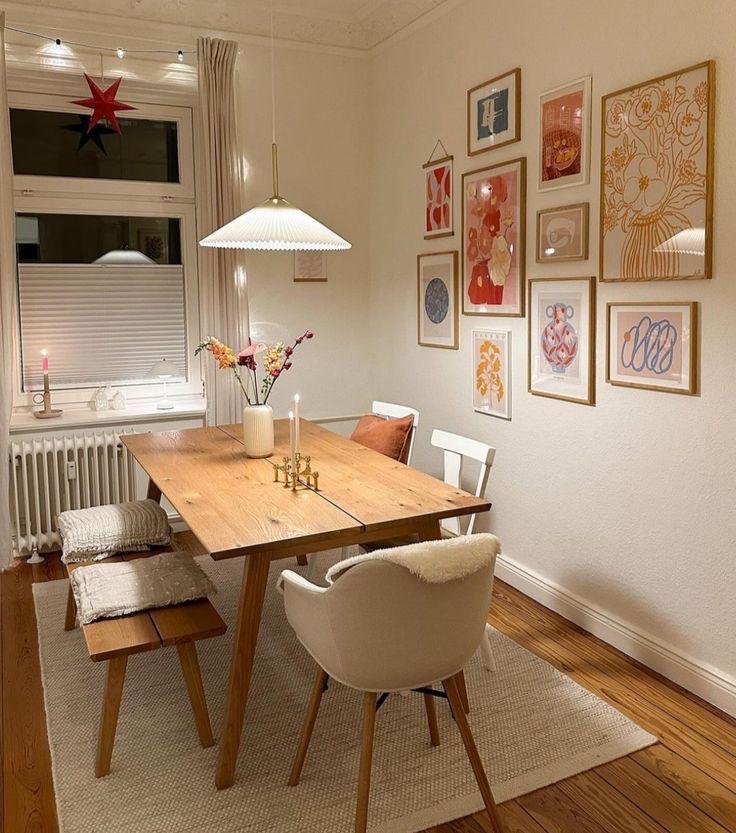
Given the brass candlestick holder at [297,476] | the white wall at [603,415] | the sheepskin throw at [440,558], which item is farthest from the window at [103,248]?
the sheepskin throw at [440,558]

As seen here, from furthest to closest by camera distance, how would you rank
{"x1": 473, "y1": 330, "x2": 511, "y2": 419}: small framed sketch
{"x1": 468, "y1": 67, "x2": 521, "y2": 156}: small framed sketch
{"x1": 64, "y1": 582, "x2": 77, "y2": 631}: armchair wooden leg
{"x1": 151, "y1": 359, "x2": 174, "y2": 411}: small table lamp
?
{"x1": 151, "y1": 359, "x2": 174, "y2": 411}: small table lamp, {"x1": 473, "y1": 330, "x2": 511, "y2": 419}: small framed sketch, {"x1": 468, "y1": 67, "x2": 521, "y2": 156}: small framed sketch, {"x1": 64, "y1": 582, "x2": 77, "y2": 631}: armchair wooden leg

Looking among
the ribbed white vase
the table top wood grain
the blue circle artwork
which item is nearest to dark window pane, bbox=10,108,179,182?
the blue circle artwork

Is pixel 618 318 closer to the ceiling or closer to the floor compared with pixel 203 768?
closer to the ceiling

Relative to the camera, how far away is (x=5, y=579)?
12.6 feet

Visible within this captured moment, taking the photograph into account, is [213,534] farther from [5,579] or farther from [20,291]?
[20,291]

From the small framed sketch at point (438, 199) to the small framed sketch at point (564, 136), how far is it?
0.73 meters

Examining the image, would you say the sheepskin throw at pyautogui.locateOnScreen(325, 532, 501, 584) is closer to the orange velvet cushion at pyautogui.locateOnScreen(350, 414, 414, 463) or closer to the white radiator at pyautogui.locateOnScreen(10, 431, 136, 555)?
the orange velvet cushion at pyautogui.locateOnScreen(350, 414, 414, 463)

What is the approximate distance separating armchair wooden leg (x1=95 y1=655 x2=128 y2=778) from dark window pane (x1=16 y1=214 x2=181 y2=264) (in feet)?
8.86

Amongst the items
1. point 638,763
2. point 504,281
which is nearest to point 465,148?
point 504,281

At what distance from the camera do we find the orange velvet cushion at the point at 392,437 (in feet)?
10.7

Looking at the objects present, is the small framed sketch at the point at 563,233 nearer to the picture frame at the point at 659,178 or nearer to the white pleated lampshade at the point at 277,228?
the picture frame at the point at 659,178

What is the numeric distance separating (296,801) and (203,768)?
0.33 metres

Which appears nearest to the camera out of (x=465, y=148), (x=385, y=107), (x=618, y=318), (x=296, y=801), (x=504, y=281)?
(x=296, y=801)

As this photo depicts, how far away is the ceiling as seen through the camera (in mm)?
3982
